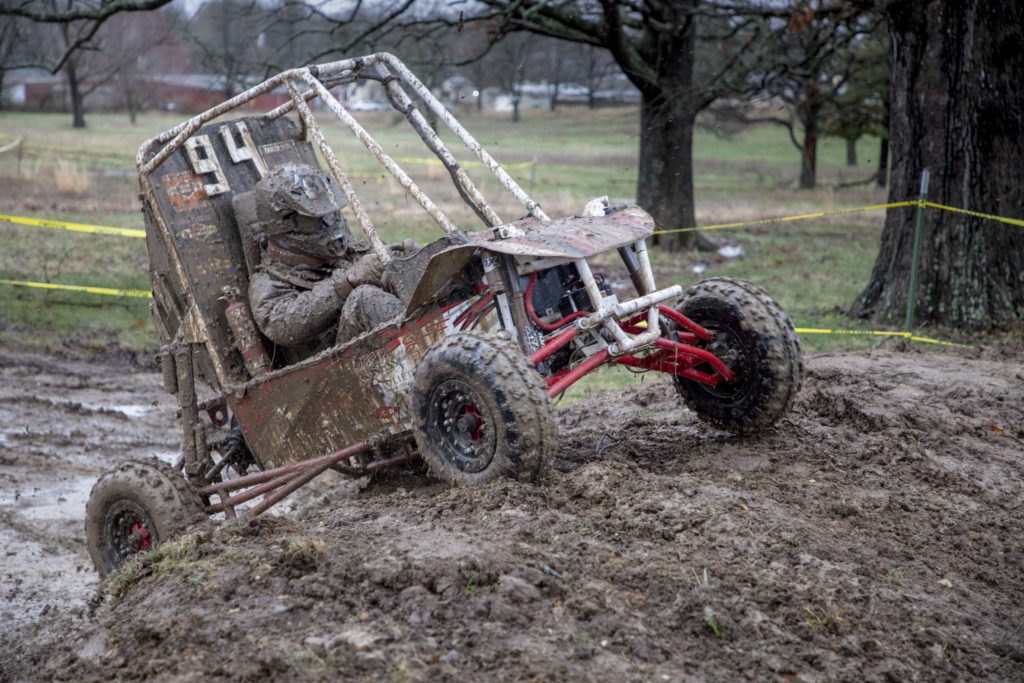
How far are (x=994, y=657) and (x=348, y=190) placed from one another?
12.7 feet

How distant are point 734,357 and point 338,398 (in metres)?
2.28

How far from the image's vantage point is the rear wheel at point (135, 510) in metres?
6.27

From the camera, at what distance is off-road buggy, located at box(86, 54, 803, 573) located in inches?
218

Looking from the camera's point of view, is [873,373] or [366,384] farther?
[873,373]

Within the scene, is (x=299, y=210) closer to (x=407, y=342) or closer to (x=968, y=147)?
Answer: (x=407, y=342)

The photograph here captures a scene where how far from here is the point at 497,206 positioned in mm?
23812

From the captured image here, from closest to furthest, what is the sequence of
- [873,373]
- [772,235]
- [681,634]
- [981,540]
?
[681,634], [981,540], [873,373], [772,235]

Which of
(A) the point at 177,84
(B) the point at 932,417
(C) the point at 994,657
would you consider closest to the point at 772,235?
(B) the point at 932,417

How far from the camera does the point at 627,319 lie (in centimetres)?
609

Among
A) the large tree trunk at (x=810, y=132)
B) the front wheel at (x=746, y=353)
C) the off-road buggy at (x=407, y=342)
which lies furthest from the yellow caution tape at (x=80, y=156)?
the front wheel at (x=746, y=353)

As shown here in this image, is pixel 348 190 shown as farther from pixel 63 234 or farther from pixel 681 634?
pixel 63 234

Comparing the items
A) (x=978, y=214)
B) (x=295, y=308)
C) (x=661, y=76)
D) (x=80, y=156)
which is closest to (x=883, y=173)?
(x=661, y=76)

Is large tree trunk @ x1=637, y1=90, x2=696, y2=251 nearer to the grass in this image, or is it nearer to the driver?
the driver

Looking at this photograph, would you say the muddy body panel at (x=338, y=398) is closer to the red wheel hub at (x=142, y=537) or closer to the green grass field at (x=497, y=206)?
the red wheel hub at (x=142, y=537)
